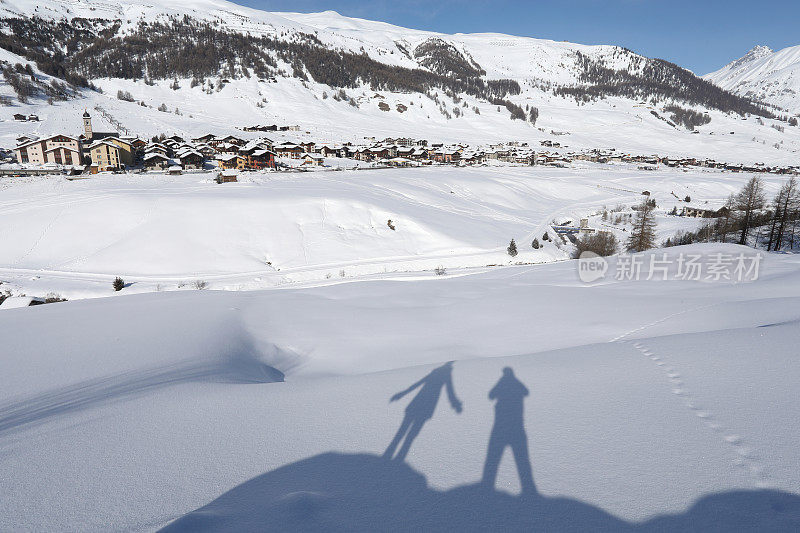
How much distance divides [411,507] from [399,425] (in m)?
1.10

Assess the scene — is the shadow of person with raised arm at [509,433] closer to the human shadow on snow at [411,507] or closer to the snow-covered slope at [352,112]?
the human shadow on snow at [411,507]

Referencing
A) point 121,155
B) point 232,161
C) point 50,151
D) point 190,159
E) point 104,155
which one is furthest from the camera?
point 232,161

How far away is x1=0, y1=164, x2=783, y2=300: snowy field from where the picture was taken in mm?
26000

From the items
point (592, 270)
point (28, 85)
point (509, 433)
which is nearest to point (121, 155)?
point (28, 85)

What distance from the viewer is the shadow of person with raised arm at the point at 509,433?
276cm

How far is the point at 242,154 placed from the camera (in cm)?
6184

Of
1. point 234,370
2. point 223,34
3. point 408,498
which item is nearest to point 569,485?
point 408,498

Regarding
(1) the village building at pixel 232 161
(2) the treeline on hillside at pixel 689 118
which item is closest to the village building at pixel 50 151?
(1) the village building at pixel 232 161

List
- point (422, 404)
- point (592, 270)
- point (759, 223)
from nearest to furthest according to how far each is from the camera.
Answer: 1. point (422, 404)
2. point (592, 270)
3. point (759, 223)

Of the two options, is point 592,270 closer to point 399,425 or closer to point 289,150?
point 399,425

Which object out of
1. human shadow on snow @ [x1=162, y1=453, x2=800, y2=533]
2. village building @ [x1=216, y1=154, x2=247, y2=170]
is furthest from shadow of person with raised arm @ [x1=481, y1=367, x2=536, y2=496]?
village building @ [x1=216, y1=154, x2=247, y2=170]

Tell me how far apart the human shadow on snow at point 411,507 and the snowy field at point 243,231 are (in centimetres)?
1968

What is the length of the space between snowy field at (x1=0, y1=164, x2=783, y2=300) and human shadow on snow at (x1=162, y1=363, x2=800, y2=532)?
775 inches

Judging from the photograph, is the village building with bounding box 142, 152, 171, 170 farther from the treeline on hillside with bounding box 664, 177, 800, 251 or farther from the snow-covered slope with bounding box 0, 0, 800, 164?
the treeline on hillside with bounding box 664, 177, 800, 251
